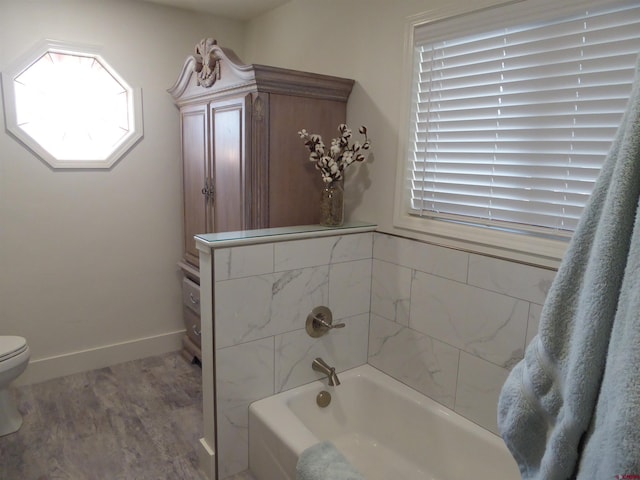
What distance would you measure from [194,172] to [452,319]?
5.93 feet

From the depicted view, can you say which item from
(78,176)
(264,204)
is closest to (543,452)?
(264,204)

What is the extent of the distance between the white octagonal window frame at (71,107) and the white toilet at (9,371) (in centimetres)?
106

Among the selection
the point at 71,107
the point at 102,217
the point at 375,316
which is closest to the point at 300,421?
the point at 375,316

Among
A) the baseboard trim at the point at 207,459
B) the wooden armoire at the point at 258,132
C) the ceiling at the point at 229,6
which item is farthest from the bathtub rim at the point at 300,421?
the ceiling at the point at 229,6

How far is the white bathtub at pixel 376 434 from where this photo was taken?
1734mm

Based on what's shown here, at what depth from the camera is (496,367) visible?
176 centimetres

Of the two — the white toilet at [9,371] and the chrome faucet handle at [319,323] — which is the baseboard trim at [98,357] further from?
the chrome faucet handle at [319,323]

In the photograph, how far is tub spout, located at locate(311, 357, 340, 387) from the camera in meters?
2.06

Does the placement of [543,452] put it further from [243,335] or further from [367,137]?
[367,137]

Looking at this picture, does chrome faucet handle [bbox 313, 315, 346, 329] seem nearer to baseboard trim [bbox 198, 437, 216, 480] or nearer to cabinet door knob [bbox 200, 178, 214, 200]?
baseboard trim [bbox 198, 437, 216, 480]

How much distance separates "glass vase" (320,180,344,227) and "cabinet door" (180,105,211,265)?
0.83m

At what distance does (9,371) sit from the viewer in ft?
A: 7.27

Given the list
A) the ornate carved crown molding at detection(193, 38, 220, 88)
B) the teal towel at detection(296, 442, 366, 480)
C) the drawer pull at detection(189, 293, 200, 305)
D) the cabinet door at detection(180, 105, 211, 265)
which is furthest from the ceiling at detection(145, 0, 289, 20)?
the teal towel at detection(296, 442, 366, 480)

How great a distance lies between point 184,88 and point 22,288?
1.57m
